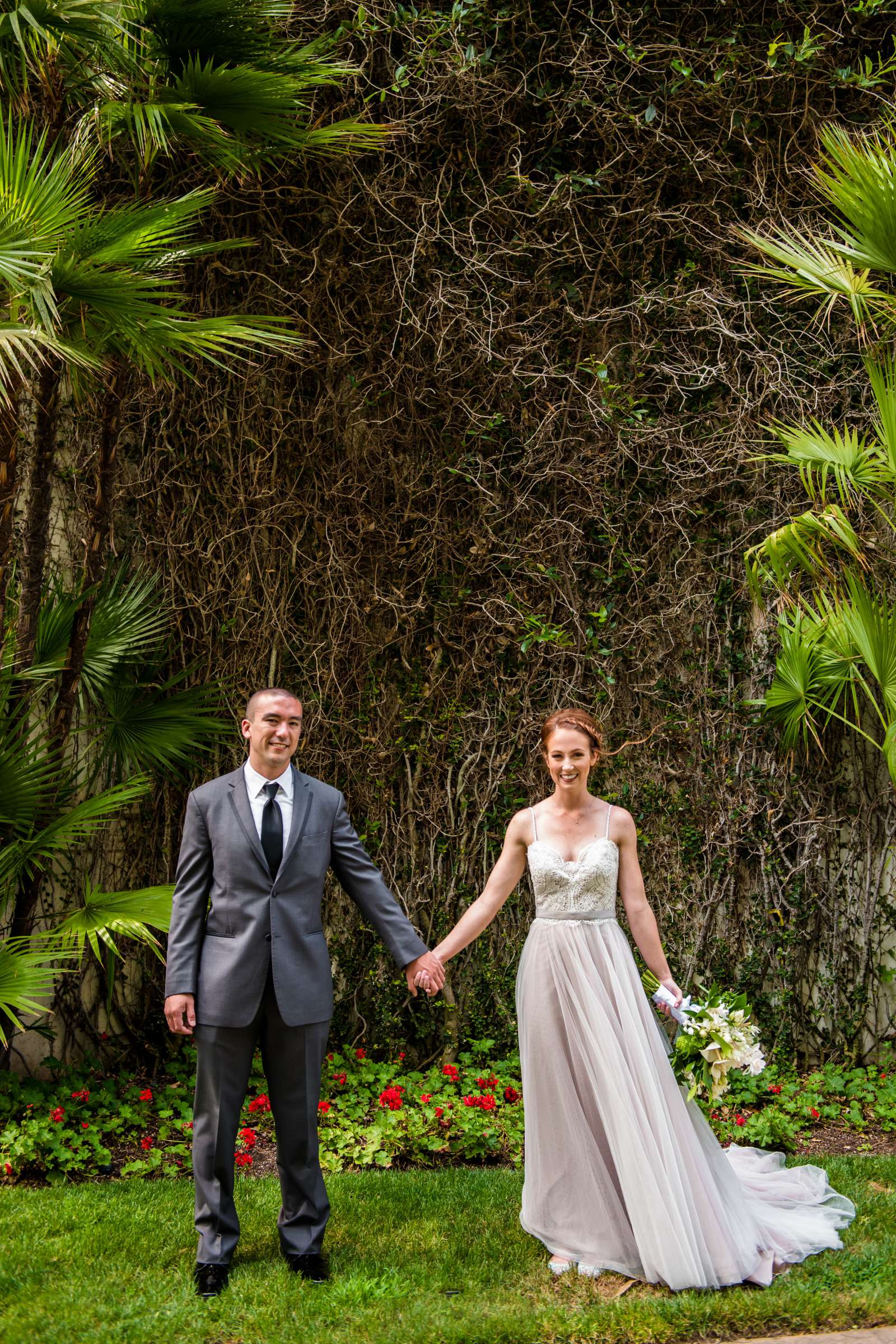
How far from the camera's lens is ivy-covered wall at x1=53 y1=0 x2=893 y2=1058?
6031 millimetres

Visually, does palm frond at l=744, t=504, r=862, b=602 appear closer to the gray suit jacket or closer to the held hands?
the held hands

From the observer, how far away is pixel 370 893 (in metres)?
3.79

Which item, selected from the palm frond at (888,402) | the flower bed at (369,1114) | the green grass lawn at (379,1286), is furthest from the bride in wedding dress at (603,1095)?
the palm frond at (888,402)

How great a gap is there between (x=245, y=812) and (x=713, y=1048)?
1.76 meters

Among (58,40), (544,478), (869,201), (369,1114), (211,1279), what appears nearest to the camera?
(211,1279)

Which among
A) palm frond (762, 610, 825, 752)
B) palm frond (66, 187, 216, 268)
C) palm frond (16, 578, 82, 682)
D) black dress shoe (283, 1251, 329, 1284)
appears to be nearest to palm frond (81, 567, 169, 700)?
palm frond (16, 578, 82, 682)

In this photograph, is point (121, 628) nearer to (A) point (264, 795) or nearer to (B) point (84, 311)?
(B) point (84, 311)

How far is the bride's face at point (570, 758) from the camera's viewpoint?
3814 mm

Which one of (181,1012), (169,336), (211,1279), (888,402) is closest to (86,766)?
(169,336)

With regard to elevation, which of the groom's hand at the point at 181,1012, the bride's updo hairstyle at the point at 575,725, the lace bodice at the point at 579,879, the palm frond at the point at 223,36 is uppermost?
the palm frond at the point at 223,36

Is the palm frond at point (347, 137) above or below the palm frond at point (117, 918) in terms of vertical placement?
above

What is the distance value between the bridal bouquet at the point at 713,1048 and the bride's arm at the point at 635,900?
176 millimetres

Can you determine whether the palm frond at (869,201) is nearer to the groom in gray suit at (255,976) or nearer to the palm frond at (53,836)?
the groom in gray suit at (255,976)

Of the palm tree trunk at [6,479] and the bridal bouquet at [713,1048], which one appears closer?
the bridal bouquet at [713,1048]
